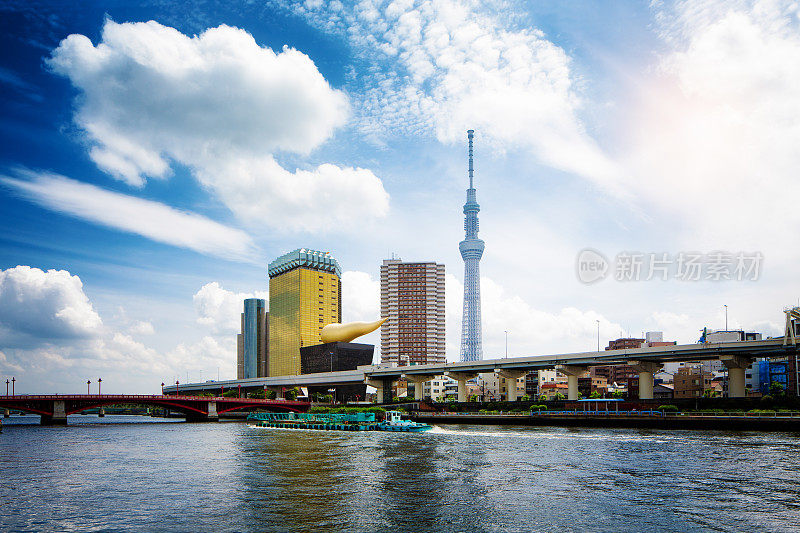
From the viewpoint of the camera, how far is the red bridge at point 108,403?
117 metres

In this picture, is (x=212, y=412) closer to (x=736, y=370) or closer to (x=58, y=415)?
(x=58, y=415)

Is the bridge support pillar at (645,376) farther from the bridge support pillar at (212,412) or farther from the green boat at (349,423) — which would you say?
the bridge support pillar at (212,412)

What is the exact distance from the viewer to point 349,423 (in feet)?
328

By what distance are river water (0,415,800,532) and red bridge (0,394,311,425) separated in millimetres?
55929

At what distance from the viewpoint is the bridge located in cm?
9769

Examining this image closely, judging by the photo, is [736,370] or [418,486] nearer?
[418,486]

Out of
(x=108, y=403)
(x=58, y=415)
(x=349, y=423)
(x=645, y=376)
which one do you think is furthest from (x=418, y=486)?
(x=58, y=415)

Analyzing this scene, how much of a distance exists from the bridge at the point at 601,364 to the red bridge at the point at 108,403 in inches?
1027

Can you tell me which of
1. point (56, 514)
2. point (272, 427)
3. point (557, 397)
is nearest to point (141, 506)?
point (56, 514)

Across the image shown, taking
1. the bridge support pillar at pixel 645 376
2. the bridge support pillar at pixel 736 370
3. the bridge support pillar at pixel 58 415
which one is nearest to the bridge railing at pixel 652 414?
the bridge support pillar at pixel 645 376

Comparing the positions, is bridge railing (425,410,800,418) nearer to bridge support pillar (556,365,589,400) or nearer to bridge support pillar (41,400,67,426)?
bridge support pillar (556,365,589,400)

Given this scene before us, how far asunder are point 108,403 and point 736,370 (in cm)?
11419

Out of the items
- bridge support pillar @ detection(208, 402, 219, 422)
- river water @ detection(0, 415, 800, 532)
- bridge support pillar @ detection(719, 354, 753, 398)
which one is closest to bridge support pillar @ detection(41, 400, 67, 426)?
bridge support pillar @ detection(208, 402, 219, 422)

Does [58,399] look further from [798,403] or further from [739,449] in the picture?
[798,403]
